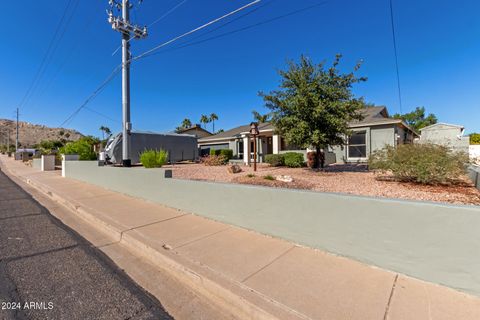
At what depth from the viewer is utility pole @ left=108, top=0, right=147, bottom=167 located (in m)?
10.7

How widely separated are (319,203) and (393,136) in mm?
13460

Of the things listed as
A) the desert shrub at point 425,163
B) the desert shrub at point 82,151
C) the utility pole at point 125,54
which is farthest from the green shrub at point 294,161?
the desert shrub at point 82,151

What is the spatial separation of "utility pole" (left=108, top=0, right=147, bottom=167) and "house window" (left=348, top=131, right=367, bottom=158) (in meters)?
13.5

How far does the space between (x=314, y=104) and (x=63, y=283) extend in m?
9.10

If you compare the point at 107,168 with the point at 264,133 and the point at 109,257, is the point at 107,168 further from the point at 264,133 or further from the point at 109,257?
the point at 264,133

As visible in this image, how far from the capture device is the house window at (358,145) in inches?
613

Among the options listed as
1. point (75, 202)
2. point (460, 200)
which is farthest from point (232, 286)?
point (75, 202)

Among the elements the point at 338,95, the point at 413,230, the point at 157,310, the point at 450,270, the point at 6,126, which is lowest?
the point at 157,310

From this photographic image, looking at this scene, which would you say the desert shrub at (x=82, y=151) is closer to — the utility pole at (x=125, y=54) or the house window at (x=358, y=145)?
the utility pole at (x=125, y=54)

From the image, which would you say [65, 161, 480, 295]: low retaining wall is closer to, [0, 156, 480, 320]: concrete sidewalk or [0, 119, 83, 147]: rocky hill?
[0, 156, 480, 320]: concrete sidewalk

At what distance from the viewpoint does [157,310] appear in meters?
2.59

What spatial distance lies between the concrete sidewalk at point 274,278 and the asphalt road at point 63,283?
0.40 m

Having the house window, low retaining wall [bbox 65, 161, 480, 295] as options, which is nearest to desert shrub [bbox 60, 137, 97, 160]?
low retaining wall [bbox 65, 161, 480, 295]

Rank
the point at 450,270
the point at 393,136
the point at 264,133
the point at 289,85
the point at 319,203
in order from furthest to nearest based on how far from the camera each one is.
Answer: the point at 264,133 → the point at 393,136 → the point at 289,85 → the point at 319,203 → the point at 450,270
